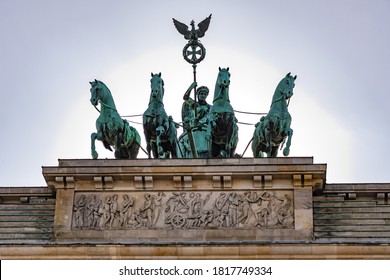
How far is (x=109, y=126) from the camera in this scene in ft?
99.4

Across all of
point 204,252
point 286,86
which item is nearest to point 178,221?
point 204,252

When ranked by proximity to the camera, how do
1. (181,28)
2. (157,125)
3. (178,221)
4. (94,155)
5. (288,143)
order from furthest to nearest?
(181,28) < (94,155) < (157,125) < (288,143) < (178,221)

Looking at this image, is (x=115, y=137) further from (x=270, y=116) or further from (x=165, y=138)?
(x=270, y=116)

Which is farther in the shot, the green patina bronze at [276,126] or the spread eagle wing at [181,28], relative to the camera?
the spread eagle wing at [181,28]

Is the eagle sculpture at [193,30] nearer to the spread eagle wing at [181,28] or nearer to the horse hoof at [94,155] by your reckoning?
the spread eagle wing at [181,28]

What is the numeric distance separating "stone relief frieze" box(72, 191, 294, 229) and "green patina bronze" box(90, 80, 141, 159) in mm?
1875

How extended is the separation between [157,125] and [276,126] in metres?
2.73

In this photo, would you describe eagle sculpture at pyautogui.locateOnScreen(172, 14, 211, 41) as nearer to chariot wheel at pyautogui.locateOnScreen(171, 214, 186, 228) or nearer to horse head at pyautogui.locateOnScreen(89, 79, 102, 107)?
horse head at pyautogui.locateOnScreen(89, 79, 102, 107)

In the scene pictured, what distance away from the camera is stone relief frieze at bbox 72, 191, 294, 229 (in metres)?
28.5

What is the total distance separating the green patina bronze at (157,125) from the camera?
3028 cm

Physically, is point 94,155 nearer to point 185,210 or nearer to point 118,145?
point 118,145

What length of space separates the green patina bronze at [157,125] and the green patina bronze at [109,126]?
0.50m

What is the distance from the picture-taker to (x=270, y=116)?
29984 millimetres

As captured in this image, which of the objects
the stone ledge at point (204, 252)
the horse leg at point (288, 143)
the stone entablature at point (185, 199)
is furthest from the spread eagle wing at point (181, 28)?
the stone ledge at point (204, 252)
